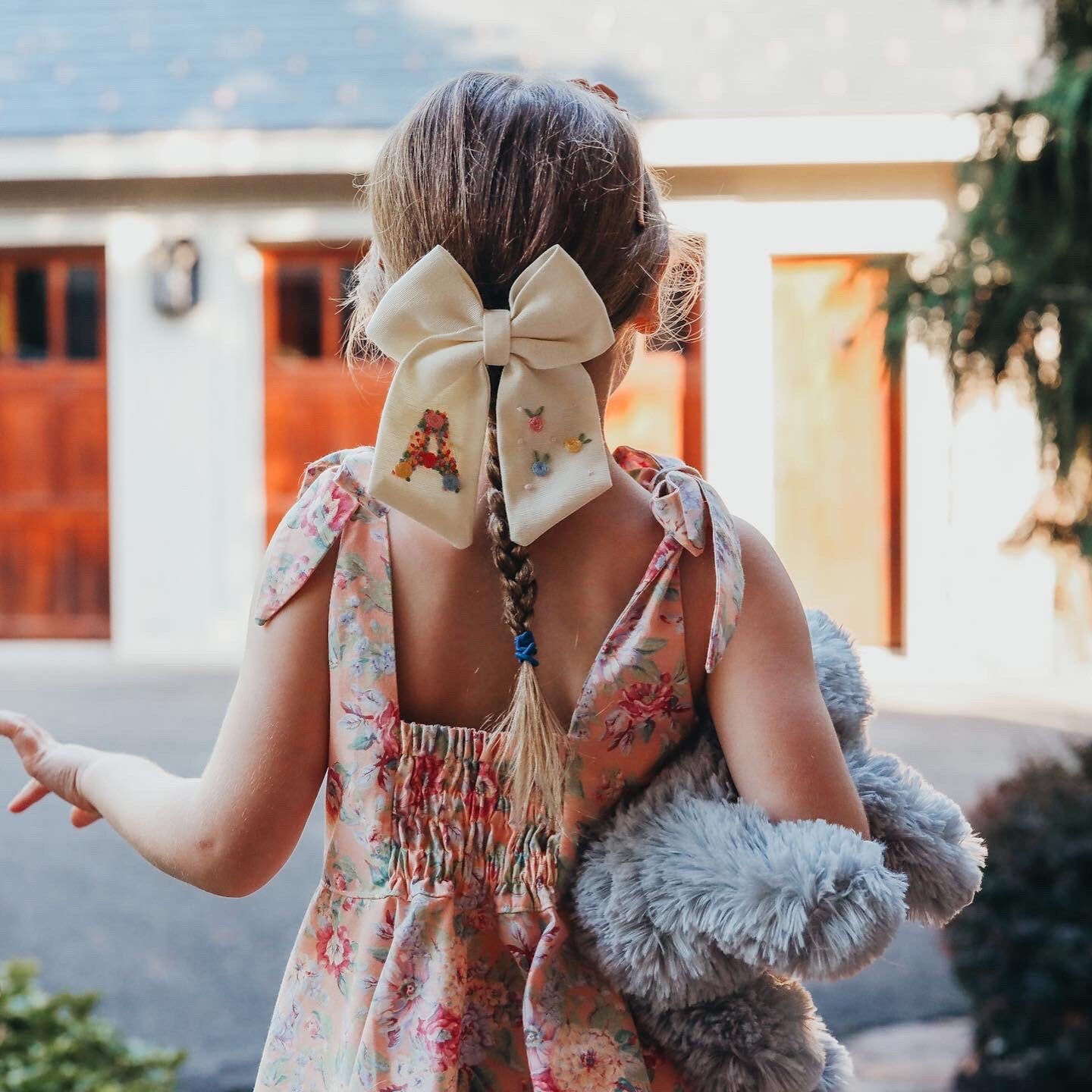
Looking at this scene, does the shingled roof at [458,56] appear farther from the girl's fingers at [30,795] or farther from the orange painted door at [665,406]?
the girl's fingers at [30,795]

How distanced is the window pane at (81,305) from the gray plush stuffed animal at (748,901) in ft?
23.8

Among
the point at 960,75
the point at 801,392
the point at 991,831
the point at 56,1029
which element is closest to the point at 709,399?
the point at 801,392

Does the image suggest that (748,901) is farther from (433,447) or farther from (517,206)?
(517,206)

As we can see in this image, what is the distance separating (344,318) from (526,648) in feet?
21.7

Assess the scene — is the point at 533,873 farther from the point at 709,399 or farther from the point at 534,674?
the point at 709,399

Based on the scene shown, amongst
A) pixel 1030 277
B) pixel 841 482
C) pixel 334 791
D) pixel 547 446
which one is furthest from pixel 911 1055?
pixel 841 482

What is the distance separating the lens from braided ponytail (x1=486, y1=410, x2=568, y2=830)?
1.04 meters

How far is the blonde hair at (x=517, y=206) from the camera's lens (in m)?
1.04

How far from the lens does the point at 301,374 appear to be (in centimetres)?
752

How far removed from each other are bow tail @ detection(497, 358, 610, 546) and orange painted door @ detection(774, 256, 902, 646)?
6493 millimetres

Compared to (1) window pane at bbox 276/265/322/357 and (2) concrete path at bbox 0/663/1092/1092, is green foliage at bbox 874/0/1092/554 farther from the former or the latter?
(1) window pane at bbox 276/265/322/357

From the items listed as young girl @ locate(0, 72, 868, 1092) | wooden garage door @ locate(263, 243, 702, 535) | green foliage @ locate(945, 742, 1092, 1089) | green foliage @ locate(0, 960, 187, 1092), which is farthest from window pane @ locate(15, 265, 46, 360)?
young girl @ locate(0, 72, 868, 1092)

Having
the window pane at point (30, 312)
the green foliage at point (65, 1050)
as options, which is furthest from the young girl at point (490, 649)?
the window pane at point (30, 312)

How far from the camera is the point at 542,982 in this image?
1076 millimetres
